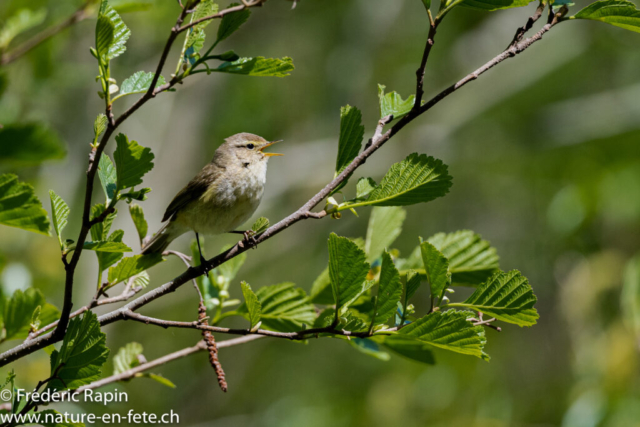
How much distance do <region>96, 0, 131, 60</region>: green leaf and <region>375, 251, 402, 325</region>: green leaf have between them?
2.94 feet

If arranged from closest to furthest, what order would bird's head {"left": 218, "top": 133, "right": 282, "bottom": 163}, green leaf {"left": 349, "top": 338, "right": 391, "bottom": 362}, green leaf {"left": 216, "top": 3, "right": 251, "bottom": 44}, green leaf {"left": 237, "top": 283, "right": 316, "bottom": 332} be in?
green leaf {"left": 216, "top": 3, "right": 251, "bottom": 44} → green leaf {"left": 349, "top": 338, "right": 391, "bottom": 362} → green leaf {"left": 237, "top": 283, "right": 316, "bottom": 332} → bird's head {"left": 218, "top": 133, "right": 282, "bottom": 163}

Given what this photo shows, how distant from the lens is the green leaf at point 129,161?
60.2 inches

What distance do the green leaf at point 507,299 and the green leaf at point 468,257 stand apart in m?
0.38

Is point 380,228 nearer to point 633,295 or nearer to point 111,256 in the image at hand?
point 111,256

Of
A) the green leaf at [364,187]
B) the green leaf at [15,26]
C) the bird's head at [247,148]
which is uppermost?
the green leaf at [15,26]

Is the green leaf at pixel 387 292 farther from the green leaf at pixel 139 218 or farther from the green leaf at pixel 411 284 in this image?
the green leaf at pixel 139 218

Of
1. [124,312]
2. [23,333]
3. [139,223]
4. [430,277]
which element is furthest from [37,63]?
[430,277]

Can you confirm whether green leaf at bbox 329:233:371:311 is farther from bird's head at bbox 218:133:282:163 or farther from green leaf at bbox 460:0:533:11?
bird's head at bbox 218:133:282:163

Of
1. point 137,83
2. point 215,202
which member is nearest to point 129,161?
point 137,83

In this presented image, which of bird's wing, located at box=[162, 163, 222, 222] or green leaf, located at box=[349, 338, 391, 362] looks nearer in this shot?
green leaf, located at box=[349, 338, 391, 362]

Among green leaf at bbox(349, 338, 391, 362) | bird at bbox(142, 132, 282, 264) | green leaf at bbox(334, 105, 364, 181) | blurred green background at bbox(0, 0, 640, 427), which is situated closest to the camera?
green leaf at bbox(334, 105, 364, 181)

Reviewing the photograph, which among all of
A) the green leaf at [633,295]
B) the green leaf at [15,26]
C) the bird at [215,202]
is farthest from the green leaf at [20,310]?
the green leaf at [633,295]

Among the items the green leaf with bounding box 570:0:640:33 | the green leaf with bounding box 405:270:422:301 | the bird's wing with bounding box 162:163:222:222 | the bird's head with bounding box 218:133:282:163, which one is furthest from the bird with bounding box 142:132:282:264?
the green leaf with bounding box 570:0:640:33

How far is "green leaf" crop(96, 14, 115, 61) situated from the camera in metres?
1.40
